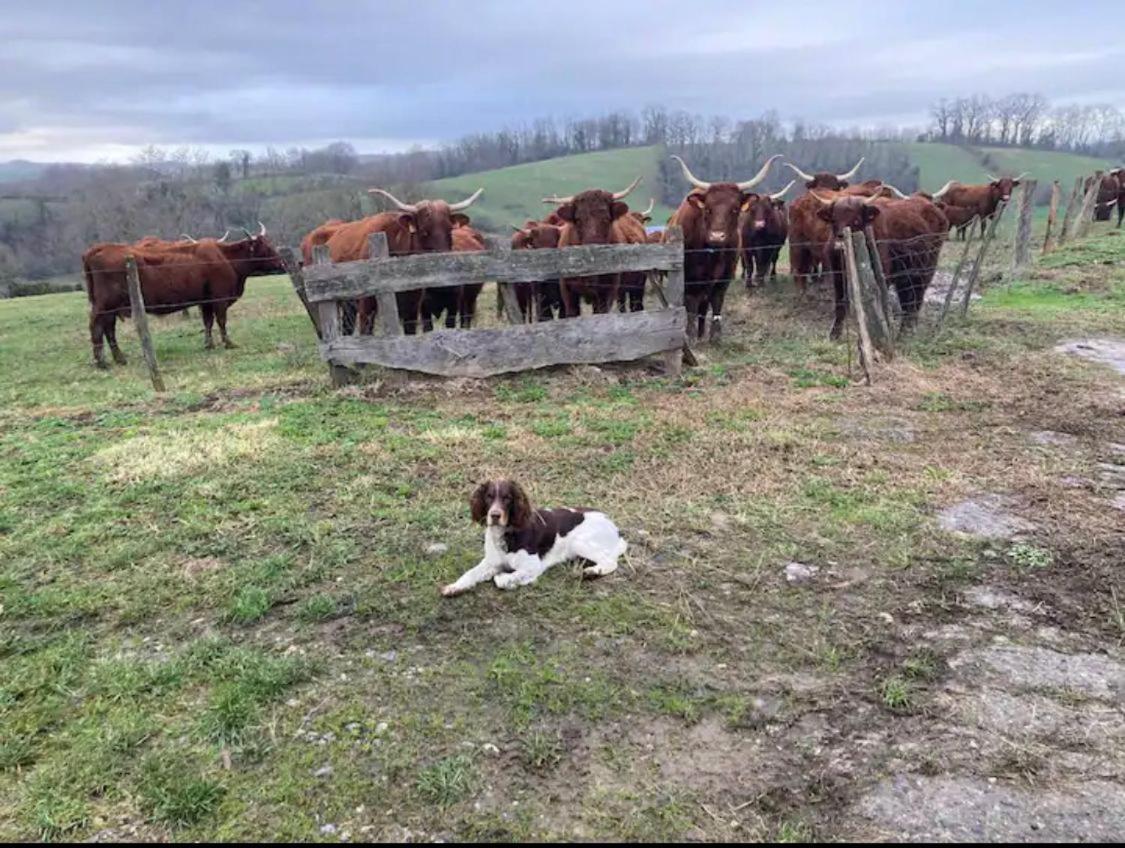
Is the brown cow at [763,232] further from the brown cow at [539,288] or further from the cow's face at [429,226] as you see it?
the cow's face at [429,226]

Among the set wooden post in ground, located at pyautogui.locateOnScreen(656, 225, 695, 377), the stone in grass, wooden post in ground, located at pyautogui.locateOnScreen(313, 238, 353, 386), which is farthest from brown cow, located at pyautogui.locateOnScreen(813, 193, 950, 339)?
wooden post in ground, located at pyautogui.locateOnScreen(313, 238, 353, 386)

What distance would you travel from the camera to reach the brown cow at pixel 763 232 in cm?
1502

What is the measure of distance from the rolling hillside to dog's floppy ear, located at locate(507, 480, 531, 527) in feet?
186

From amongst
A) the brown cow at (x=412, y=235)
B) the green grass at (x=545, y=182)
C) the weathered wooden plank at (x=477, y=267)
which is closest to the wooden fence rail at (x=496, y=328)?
the weathered wooden plank at (x=477, y=267)

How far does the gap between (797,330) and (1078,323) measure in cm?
389

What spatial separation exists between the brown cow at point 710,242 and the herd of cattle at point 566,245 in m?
0.01

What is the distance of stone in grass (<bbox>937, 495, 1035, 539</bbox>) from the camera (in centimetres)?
473

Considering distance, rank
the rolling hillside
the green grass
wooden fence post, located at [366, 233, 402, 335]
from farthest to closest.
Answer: the rolling hillside < the green grass < wooden fence post, located at [366, 233, 402, 335]

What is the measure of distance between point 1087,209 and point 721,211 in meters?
16.7

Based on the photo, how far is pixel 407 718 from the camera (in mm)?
3154

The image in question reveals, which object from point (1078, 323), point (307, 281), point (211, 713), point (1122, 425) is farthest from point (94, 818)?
point (1078, 323)

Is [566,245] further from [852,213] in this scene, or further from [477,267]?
[852,213]

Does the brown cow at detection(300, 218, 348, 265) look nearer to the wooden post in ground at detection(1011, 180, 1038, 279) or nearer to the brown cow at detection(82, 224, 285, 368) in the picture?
the brown cow at detection(82, 224, 285, 368)

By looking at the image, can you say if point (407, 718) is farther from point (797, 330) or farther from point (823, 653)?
point (797, 330)
